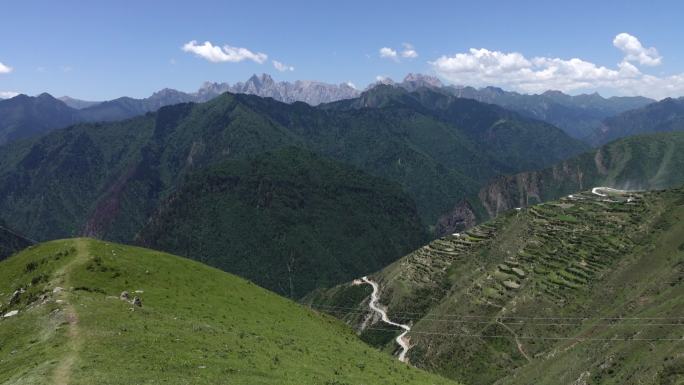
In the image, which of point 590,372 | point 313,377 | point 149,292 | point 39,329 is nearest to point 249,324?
point 149,292

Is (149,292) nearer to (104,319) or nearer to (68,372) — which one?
(104,319)

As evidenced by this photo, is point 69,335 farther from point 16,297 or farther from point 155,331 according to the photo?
point 16,297

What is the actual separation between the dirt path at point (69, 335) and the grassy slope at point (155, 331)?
131 millimetres

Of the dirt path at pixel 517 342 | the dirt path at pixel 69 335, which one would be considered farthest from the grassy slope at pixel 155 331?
the dirt path at pixel 517 342

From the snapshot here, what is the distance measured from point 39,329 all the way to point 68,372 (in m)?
15.8

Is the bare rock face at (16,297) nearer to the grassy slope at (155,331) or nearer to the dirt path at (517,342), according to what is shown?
the grassy slope at (155,331)

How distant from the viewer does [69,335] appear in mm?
58250

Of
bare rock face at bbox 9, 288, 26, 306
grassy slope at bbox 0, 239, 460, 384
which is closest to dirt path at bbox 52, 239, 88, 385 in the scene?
grassy slope at bbox 0, 239, 460, 384

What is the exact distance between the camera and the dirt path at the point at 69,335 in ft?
158

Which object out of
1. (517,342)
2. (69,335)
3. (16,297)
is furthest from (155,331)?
(517,342)

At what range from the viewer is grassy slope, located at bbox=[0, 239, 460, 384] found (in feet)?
174

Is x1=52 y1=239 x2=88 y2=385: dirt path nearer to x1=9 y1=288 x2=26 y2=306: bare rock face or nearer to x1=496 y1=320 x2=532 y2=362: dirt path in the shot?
x1=9 y1=288 x2=26 y2=306: bare rock face

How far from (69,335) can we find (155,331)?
9.44m

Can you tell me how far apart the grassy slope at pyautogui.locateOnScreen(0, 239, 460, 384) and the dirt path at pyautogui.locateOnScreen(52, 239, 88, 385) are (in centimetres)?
13
